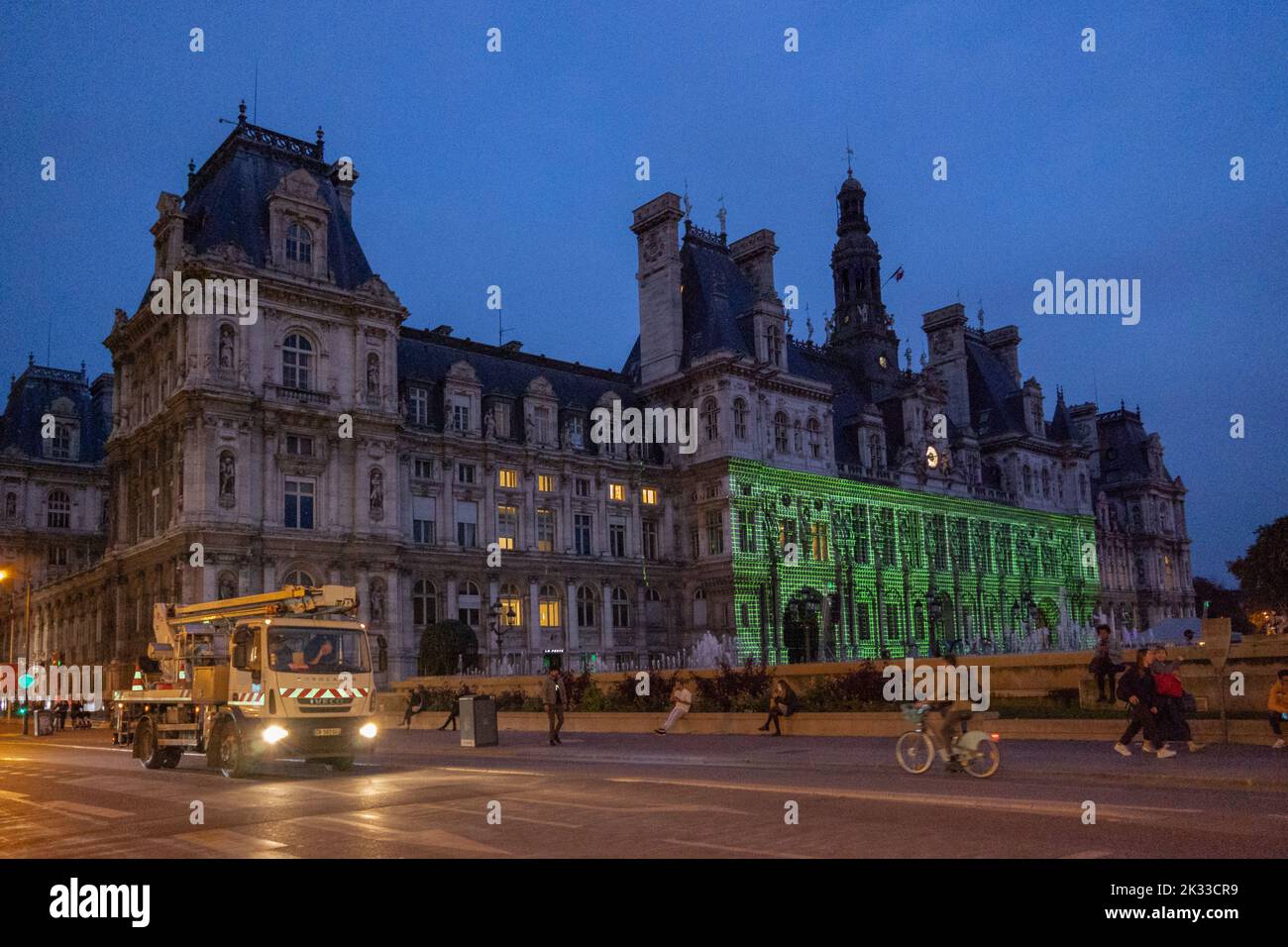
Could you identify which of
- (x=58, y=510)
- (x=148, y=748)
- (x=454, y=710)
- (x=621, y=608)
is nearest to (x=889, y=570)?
(x=621, y=608)

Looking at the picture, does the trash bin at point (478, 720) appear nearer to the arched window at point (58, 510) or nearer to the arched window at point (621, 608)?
the arched window at point (621, 608)

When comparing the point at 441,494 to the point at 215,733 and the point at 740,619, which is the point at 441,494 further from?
the point at 215,733

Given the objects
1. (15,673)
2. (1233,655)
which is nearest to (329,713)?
(1233,655)

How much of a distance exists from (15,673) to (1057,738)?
56.5m

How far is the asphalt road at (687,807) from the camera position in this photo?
11.5 metres

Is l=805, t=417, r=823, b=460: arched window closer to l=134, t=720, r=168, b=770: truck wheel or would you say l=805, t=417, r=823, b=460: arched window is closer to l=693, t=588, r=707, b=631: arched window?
l=693, t=588, r=707, b=631: arched window

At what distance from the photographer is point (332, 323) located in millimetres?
51406

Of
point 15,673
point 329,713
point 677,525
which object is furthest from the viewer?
point 677,525

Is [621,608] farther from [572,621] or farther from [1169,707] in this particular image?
[1169,707]

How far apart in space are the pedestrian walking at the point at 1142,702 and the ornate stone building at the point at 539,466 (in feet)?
119

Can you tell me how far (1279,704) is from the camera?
20062 millimetres

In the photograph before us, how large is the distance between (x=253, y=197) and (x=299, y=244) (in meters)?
3.17

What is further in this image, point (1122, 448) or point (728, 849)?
point (1122, 448)

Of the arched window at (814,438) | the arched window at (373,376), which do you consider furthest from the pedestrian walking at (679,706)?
the arched window at (814,438)
